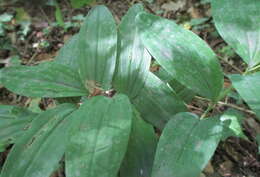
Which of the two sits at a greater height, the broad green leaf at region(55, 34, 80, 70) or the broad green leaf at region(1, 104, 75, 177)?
the broad green leaf at region(55, 34, 80, 70)

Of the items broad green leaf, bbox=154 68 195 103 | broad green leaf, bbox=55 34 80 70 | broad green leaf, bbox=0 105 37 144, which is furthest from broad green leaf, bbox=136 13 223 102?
broad green leaf, bbox=0 105 37 144

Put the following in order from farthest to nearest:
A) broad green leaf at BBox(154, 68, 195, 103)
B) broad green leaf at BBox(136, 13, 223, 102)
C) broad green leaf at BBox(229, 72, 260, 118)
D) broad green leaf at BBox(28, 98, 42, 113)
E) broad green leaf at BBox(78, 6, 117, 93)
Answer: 1. broad green leaf at BBox(28, 98, 42, 113)
2. broad green leaf at BBox(154, 68, 195, 103)
3. broad green leaf at BBox(78, 6, 117, 93)
4. broad green leaf at BBox(136, 13, 223, 102)
5. broad green leaf at BBox(229, 72, 260, 118)

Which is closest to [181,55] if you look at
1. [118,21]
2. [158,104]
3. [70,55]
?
[158,104]

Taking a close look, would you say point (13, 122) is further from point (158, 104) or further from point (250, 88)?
point (250, 88)

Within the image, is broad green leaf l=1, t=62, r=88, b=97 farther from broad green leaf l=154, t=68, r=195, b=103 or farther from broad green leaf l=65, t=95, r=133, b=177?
broad green leaf l=154, t=68, r=195, b=103

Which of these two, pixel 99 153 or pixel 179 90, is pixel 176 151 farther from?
pixel 179 90

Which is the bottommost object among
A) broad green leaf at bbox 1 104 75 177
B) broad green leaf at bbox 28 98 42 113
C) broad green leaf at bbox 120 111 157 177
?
broad green leaf at bbox 28 98 42 113

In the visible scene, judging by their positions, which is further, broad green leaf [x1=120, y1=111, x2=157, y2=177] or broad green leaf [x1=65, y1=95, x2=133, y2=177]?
broad green leaf [x1=120, y1=111, x2=157, y2=177]
